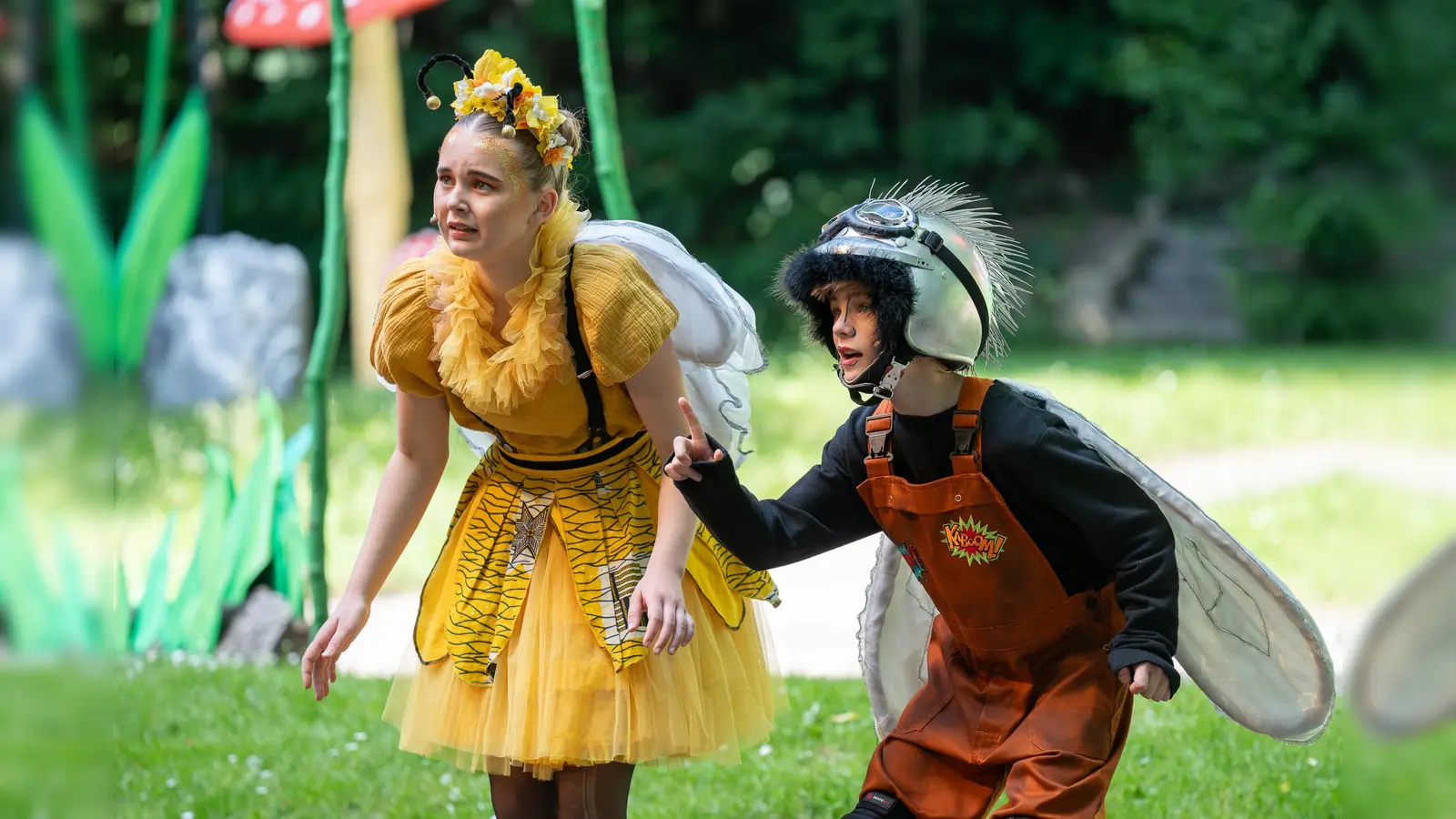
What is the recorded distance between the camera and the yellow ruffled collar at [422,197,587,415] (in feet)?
8.46

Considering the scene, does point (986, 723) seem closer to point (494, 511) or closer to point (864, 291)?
point (864, 291)

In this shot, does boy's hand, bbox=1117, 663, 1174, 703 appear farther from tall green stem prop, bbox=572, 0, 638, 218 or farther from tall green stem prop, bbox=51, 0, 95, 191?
tall green stem prop, bbox=572, 0, 638, 218

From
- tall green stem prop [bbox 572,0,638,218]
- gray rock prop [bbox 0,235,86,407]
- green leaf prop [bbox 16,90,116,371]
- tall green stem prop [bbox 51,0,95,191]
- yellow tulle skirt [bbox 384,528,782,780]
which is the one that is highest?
tall green stem prop [bbox 572,0,638,218]

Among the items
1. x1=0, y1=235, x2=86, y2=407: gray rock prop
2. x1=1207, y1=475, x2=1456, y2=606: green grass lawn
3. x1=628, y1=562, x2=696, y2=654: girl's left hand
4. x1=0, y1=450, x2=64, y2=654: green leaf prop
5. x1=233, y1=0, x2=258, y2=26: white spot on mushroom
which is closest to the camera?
x1=0, y1=235, x2=86, y2=407: gray rock prop

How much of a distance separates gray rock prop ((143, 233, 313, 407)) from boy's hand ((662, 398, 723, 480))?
9.05 meters

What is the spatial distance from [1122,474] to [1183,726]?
191cm

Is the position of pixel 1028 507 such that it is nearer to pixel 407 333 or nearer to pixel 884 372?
pixel 884 372

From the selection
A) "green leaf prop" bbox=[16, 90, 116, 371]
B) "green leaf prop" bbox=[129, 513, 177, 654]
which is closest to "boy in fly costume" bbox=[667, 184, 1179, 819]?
"green leaf prop" bbox=[16, 90, 116, 371]

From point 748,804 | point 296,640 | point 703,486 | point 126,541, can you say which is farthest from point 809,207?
point 703,486

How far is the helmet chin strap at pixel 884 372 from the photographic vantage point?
239 centimetres

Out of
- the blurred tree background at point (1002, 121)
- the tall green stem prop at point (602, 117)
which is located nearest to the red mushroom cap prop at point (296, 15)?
the tall green stem prop at point (602, 117)

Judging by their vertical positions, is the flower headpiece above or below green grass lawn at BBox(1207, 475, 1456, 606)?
above

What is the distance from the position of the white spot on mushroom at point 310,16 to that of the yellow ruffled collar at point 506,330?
3997mm

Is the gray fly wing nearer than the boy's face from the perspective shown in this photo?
No
